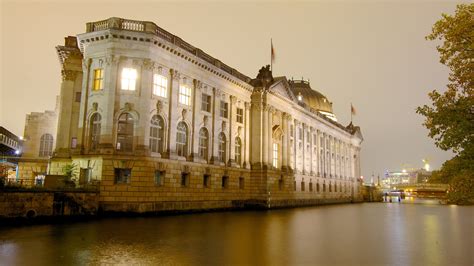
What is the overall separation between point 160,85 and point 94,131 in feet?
24.4

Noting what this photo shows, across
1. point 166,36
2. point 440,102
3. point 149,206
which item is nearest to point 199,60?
point 166,36

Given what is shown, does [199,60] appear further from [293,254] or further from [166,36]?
[293,254]

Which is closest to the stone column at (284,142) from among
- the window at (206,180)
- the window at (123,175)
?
the window at (206,180)

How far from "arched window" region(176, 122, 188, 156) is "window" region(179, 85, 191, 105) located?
2355mm

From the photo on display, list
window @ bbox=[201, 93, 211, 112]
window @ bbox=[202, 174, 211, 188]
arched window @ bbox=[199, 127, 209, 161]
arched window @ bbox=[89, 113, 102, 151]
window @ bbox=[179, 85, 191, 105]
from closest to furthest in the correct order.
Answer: arched window @ bbox=[89, 113, 102, 151]
window @ bbox=[179, 85, 191, 105]
window @ bbox=[202, 174, 211, 188]
arched window @ bbox=[199, 127, 209, 161]
window @ bbox=[201, 93, 211, 112]

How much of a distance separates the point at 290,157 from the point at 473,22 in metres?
47.6

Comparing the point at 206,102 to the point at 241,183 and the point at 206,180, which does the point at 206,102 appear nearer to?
the point at 206,180

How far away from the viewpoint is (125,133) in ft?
115

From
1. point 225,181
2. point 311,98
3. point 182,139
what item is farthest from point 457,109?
point 311,98

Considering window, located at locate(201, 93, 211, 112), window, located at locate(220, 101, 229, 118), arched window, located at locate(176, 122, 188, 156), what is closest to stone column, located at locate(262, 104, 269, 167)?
window, located at locate(220, 101, 229, 118)

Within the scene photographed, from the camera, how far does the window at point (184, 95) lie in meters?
40.4

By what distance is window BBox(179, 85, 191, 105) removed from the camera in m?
40.4

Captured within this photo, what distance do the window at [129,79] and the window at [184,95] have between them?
5.89 metres

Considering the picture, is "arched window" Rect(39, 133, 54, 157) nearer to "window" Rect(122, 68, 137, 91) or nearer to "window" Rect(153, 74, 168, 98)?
"window" Rect(122, 68, 137, 91)
